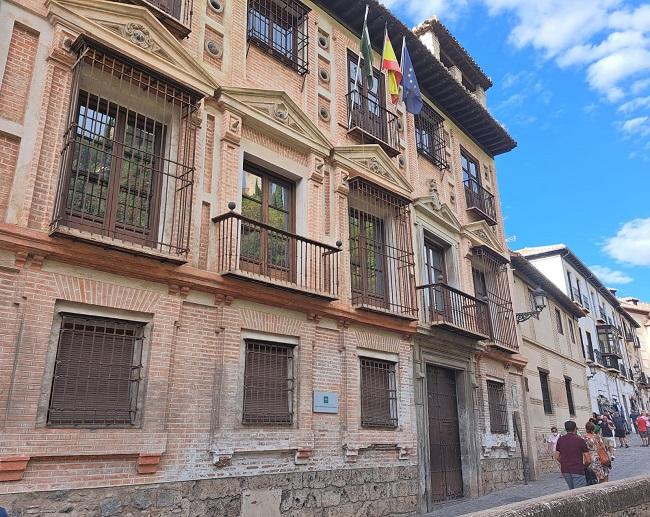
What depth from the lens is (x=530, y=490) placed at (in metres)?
12.3

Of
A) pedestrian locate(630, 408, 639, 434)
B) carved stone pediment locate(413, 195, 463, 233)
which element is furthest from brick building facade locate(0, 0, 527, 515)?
pedestrian locate(630, 408, 639, 434)

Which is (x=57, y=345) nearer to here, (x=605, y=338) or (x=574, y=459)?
(x=574, y=459)

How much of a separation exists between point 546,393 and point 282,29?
13.9 meters

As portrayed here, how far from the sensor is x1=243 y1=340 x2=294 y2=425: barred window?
Result: 7867 millimetres

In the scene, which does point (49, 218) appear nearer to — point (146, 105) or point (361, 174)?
point (146, 105)

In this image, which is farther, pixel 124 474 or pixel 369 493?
pixel 369 493

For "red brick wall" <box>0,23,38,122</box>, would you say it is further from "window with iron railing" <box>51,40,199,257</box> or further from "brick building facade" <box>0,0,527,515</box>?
"window with iron railing" <box>51,40,199,257</box>

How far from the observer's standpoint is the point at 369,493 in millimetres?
9055

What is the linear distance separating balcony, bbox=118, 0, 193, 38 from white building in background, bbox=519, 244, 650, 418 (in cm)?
2080

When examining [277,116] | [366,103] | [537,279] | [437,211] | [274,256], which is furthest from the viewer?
[537,279]

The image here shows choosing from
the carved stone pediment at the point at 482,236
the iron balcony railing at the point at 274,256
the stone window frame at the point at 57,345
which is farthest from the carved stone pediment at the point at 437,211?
the stone window frame at the point at 57,345

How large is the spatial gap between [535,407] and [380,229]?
8538 mm

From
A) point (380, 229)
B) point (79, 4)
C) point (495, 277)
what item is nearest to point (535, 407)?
point (495, 277)

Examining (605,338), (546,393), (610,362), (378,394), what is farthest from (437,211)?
(610,362)
